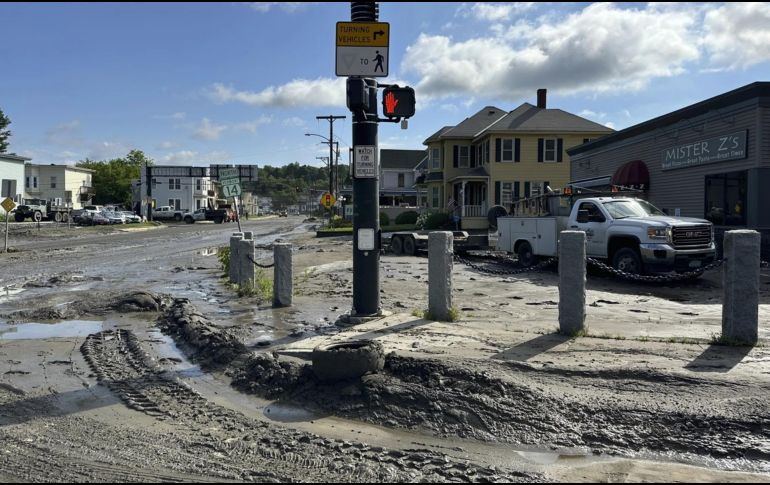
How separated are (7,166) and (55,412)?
231 ft

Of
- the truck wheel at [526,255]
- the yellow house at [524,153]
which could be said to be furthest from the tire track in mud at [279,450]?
the yellow house at [524,153]

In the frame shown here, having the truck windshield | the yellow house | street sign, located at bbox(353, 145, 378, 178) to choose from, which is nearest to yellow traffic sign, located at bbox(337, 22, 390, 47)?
street sign, located at bbox(353, 145, 378, 178)

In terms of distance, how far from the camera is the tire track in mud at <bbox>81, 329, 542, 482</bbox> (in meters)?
4.43

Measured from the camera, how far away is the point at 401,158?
77.3m

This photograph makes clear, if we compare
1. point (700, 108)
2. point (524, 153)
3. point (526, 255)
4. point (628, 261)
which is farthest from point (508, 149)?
point (628, 261)

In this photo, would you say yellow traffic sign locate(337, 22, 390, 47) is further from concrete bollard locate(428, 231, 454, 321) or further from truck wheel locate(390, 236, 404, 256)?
truck wheel locate(390, 236, 404, 256)

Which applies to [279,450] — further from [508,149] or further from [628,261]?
[508,149]

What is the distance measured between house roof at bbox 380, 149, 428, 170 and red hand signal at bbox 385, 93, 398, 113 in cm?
6657

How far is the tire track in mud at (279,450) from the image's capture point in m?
4.43

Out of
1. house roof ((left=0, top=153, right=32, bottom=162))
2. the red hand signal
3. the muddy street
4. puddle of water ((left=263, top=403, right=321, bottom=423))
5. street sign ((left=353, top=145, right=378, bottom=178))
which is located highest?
house roof ((left=0, top=153, right=32, bottom=162))

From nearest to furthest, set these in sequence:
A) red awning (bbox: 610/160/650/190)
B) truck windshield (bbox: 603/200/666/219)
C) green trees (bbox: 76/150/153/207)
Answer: truck windshield (bbox: 603/200/666/219) < red awning (bbox: 610/160/650/190) < green trees (bbox: 76/150/153/207)

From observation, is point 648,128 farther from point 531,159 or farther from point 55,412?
point 55,412

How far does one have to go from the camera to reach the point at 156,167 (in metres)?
93.1

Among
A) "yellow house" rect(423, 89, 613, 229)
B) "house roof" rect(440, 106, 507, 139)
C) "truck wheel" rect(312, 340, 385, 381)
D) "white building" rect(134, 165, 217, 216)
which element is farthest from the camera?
"white building" rect(134, 165, 217, 216)
